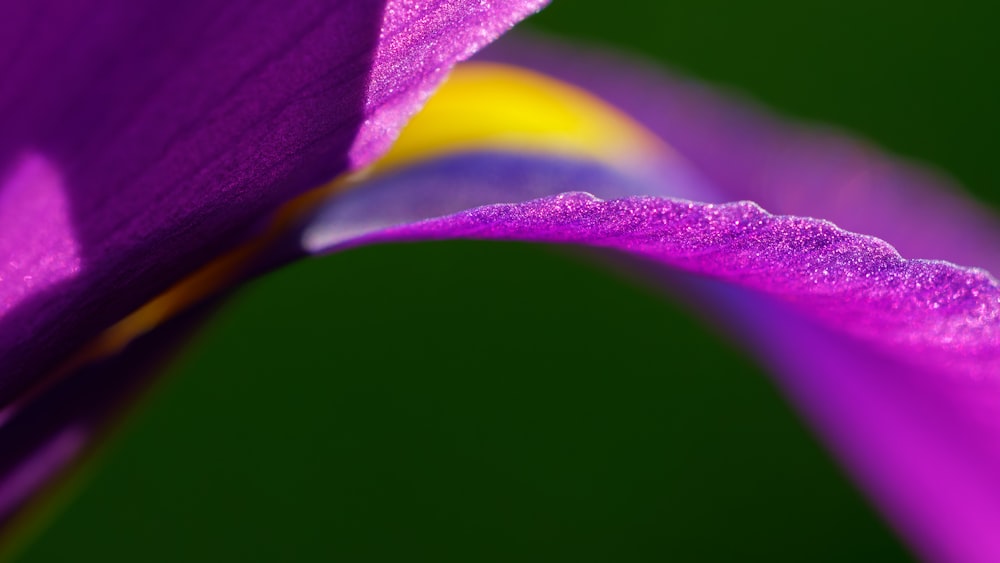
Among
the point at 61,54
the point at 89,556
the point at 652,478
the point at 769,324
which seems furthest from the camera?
the point at 652,478

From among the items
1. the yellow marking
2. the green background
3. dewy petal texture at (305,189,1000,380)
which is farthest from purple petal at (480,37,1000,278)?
the green background

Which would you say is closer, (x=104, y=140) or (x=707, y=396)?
(x=104, y=140)

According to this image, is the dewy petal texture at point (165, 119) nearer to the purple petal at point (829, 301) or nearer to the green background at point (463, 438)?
the purple petal at point (829, 301)

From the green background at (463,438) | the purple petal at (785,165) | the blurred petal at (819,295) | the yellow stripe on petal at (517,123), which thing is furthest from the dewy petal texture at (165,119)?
the green background at (463,438)

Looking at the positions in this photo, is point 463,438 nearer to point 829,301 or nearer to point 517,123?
point 517,123

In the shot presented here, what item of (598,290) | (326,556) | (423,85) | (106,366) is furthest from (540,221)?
(598,290)

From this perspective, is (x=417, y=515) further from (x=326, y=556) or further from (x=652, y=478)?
(x=652, y=478)

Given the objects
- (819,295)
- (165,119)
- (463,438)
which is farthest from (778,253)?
(463,438)
